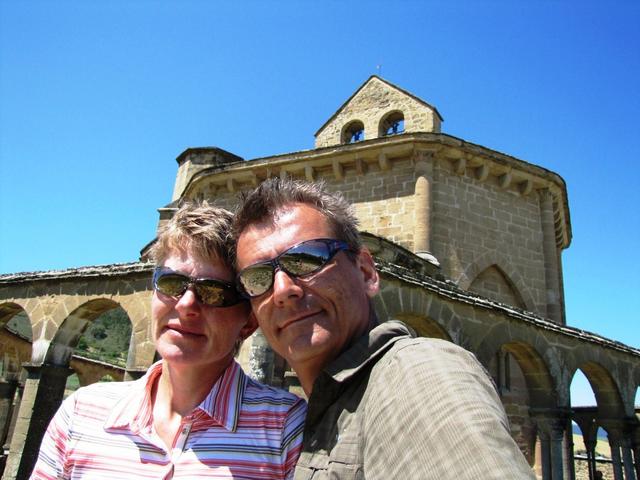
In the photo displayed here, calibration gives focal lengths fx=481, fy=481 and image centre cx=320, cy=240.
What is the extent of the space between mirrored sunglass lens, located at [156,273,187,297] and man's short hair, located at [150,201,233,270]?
0.10 metres

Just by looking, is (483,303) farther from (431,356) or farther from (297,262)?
(431,356)

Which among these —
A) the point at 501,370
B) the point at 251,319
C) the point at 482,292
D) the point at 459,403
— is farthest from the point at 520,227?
the point at 459,403

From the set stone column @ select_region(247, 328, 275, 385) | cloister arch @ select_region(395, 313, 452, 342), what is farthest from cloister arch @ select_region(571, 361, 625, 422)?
stone column @ select_region(247, 328, 275, 385)

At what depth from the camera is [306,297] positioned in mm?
1390

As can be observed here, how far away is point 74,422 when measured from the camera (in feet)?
5.16

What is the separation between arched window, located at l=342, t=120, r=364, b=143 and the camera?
14221 millimetres

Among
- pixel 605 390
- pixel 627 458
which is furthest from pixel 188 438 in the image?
pixel 627 458

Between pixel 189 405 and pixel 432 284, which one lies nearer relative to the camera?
pixel 189 405

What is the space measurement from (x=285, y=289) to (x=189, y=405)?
56 cm

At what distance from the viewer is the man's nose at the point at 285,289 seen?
1385 mm

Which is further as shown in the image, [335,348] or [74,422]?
[74,422]

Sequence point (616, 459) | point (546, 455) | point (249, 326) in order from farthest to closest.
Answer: point (616, 459)
point (546, 455)
point (249, 326)

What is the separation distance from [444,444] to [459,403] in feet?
0.23

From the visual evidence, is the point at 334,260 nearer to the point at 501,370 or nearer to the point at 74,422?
the point at 74,422
